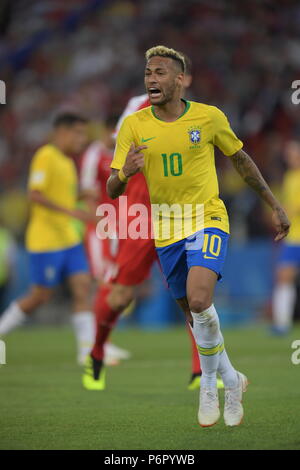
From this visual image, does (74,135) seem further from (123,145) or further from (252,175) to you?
(252,175)

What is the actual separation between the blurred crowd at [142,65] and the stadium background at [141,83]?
0.07 ft

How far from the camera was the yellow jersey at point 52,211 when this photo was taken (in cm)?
1131

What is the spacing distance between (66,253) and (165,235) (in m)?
4.72

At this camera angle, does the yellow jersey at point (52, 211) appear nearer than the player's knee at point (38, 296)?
No

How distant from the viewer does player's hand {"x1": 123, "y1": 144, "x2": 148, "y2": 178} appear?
616 cm

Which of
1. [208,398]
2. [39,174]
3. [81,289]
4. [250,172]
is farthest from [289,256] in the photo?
[208,398]

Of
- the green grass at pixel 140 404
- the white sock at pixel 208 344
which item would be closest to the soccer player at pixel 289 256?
the green grass at pixel 140 404

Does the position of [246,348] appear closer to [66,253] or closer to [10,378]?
[66,253]

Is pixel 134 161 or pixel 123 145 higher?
pixel 123 145

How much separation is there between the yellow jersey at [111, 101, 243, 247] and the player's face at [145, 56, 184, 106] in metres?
0.17

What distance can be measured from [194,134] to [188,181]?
321 mm

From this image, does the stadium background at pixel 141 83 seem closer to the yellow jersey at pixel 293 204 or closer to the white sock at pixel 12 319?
the yellow jersey at pixel 293 204

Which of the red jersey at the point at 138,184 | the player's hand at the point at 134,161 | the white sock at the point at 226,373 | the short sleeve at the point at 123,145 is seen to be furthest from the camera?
the red jersey at the point at 138,184

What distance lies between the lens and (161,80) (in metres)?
6.60
